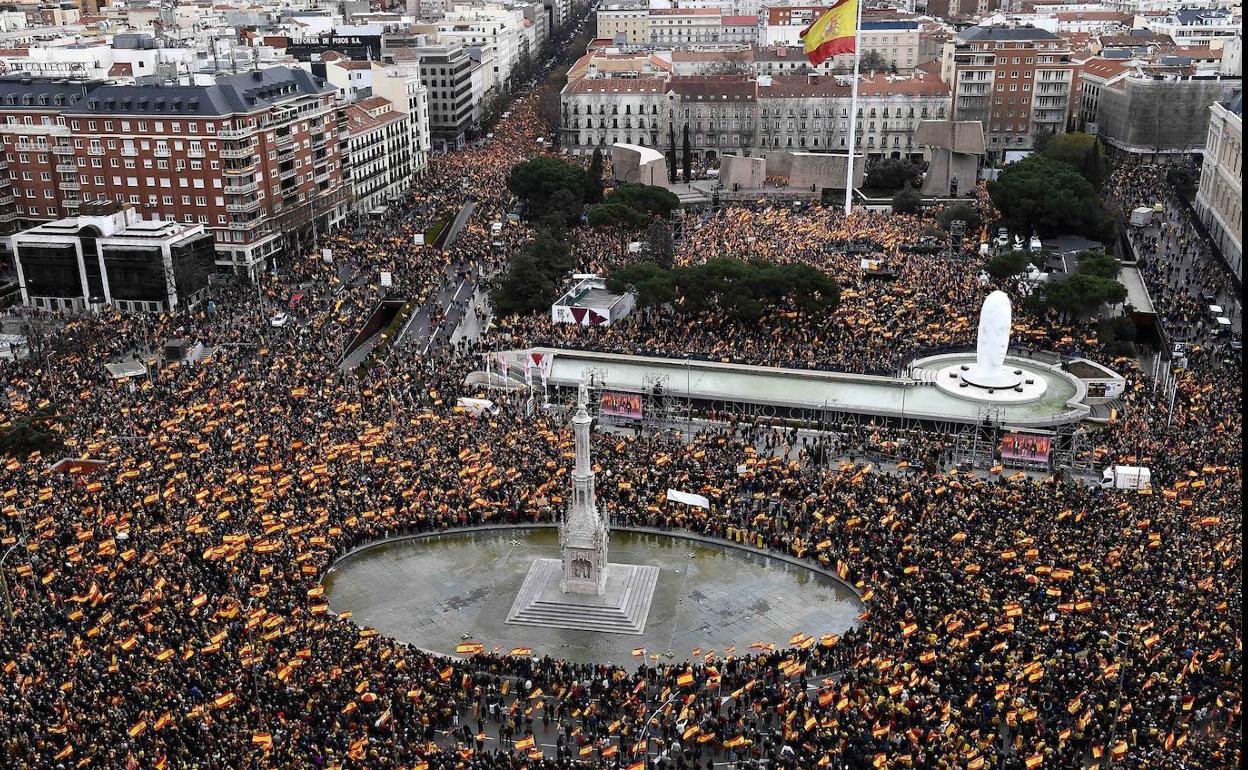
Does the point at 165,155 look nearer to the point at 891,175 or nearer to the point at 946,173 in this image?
the point at 891,175

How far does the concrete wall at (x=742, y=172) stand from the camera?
129 metres

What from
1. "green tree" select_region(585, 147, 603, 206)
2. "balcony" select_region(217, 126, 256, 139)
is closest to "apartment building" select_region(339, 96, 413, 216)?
"balcony" select_region(217, 126, 256, 139)

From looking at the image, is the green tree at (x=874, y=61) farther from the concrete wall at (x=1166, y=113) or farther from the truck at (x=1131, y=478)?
the truck at (x=1131, y=478)

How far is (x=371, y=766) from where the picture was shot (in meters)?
37.7

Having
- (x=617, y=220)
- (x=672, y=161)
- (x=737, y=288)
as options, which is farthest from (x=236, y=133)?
(x=672, y=161)

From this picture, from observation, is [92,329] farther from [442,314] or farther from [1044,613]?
[1044,613]

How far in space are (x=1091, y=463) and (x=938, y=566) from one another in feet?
58.3

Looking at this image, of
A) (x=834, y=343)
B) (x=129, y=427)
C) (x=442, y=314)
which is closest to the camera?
(x=129, y=427)

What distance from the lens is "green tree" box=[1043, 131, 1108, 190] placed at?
11856 cm

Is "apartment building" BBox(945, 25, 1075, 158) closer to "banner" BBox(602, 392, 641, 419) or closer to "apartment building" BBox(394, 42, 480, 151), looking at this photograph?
"apartment building" BBox(394, 42, 480, 151)

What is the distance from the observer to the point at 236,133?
97562 millimetres

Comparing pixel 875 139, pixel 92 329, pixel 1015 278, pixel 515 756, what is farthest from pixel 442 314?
pixel 875 139

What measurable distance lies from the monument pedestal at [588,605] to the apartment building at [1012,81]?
118 metres

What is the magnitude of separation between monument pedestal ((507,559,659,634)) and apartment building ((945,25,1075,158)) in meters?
118
